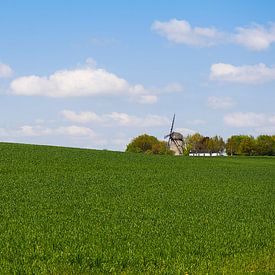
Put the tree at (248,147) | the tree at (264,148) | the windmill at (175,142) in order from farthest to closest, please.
Answer: the tree at (248,147), the tree at (264,148), the windmill at (175,142)

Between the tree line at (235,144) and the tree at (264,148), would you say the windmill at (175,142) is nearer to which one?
the tree line at (235,144)

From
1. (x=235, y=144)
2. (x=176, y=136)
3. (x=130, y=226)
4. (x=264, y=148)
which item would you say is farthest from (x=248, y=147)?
(x=130, y=226)

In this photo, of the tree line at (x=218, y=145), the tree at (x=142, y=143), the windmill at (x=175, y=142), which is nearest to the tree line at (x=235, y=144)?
the tree line at (x=218, y=145)

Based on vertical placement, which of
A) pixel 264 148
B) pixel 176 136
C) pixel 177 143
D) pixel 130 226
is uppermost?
pixel 176 136

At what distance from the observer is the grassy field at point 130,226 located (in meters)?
12.1

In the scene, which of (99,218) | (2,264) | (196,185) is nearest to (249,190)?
(196,185)

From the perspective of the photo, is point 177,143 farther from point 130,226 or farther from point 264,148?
point 130,226

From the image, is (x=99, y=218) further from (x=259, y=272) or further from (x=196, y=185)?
(x=196, y=185)

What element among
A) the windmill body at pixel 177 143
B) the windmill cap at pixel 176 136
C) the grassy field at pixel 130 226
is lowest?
the grassy field at pixel 130 226

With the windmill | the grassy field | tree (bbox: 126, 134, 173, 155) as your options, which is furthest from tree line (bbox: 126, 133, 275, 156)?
the grassy field

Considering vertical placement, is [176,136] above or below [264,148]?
above

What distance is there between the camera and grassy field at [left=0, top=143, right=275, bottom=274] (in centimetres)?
1214

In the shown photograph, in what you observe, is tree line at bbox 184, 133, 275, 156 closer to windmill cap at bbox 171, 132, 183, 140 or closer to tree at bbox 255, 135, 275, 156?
tree at bbox 255, 135, 275, 156

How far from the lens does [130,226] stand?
16.6 metres
